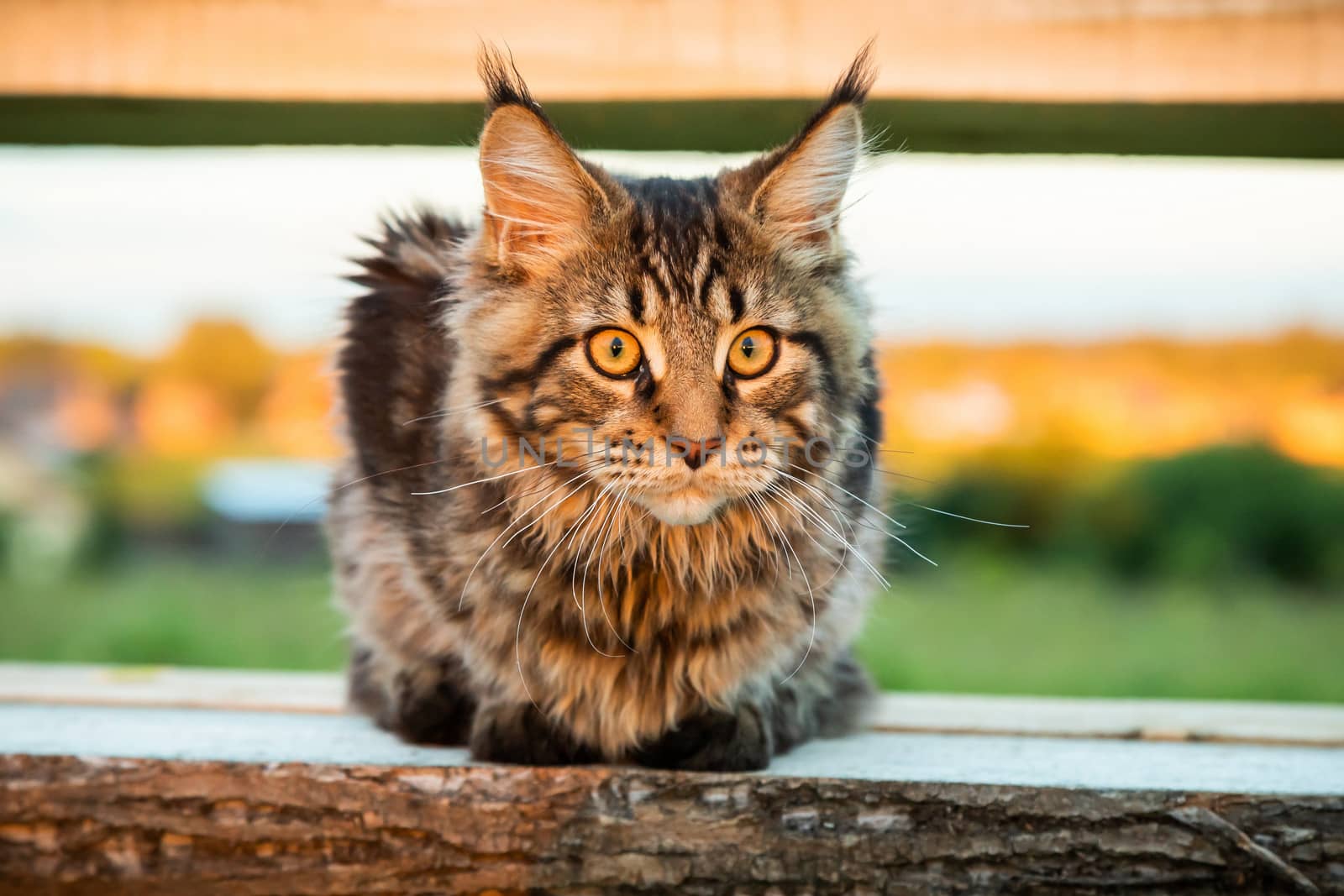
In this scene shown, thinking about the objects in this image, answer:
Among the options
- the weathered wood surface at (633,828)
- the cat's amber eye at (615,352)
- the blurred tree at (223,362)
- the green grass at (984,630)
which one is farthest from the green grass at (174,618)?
the cat's amber eye at (615,352)

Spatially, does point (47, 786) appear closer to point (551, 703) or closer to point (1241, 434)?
point (551, 703)

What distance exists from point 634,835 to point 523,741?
207 mm

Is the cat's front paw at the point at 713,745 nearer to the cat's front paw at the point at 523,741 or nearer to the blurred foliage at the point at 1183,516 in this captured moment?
the cat's front paw at the point at 523,741

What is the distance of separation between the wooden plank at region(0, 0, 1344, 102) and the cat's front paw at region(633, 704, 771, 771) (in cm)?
96

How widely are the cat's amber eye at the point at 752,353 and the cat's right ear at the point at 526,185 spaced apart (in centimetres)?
26

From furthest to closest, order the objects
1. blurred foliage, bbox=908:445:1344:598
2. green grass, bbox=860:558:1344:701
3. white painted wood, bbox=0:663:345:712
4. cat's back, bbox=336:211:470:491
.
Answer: blurred foliage, bbox=908:445:1344:598 < green grass, bbox=860:558:1344:701 < white painted wood, bbox=0:663:345:712 < cat's back, bbox=336:211:470:491

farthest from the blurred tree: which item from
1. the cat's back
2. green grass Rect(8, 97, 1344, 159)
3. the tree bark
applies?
the tree bark

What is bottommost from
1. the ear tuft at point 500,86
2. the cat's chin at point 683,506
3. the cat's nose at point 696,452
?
the cat's chin at point 683,506

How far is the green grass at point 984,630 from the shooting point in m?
3.32

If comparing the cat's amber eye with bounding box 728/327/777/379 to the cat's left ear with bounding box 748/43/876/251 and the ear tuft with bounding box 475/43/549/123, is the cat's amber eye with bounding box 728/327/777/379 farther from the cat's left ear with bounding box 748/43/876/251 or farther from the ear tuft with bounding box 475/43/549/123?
the ear tuft with bounding box 475/43/549/123

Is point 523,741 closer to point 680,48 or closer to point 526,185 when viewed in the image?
point 526,185

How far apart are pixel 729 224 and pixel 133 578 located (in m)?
3.34

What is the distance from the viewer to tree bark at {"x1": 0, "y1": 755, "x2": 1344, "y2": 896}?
1392mm

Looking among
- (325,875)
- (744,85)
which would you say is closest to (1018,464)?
(744,85)
